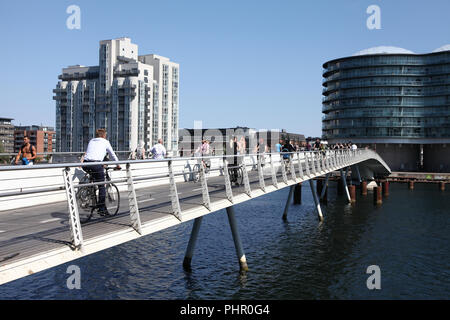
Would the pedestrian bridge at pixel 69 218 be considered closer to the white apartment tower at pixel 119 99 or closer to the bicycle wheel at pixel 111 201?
the bicycle wheel at pixel 111 201

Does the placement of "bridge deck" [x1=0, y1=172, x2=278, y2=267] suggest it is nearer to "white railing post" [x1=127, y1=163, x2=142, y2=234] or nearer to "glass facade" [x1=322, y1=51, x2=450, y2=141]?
"white railing post" [x1=127, y1=163, x2=142, y2=234]

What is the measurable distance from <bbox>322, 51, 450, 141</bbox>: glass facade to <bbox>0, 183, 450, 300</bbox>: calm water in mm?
74560

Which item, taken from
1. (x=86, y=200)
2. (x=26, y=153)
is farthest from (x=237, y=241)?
(x=86, y=200)

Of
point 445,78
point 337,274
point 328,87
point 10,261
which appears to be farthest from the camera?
point 328,87

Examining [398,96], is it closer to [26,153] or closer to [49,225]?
[26,153]

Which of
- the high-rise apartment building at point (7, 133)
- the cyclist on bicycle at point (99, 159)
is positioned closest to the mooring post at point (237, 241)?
the cyclist on bicycle at point (99, 159)

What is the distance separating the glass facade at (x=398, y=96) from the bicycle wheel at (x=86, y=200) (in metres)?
→ 99.2

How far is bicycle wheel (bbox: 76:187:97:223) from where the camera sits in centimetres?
840

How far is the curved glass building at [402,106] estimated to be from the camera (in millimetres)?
97688

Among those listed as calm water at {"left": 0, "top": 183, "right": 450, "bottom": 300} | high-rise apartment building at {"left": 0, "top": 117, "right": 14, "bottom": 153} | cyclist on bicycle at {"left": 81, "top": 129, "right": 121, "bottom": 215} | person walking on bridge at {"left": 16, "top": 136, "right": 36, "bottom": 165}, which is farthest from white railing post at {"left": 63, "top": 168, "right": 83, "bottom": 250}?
high-rise apartment building at {"left": 0, "top": 117, "right": 14, "bottom": 153}
